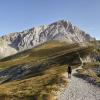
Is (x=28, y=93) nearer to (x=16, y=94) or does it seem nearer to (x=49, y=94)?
(x=16, y=94)

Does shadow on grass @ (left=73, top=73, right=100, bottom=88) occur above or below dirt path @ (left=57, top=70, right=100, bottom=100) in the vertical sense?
above

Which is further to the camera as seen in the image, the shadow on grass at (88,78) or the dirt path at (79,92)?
the shadow on grass at (88,78)

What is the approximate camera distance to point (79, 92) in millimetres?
60469

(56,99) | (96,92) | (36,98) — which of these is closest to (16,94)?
(36,98)

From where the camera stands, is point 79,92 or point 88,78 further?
point 88,78

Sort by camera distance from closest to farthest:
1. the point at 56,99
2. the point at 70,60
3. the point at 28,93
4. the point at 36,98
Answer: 1. the point at 56,99
2. the point at 36,98
3. the point at 28,93
4. the point at 70,60

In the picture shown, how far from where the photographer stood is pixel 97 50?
135 metres

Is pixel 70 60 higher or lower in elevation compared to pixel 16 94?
higher

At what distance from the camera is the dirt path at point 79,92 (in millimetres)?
56250

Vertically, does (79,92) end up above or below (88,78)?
below

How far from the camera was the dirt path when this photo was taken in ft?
185

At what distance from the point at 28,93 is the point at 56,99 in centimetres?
1155

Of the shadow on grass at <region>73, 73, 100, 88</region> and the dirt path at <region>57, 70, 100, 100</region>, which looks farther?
the shadow on grass at <region>73, 73, 100, 88</region>

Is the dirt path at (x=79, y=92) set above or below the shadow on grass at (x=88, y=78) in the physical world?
below
